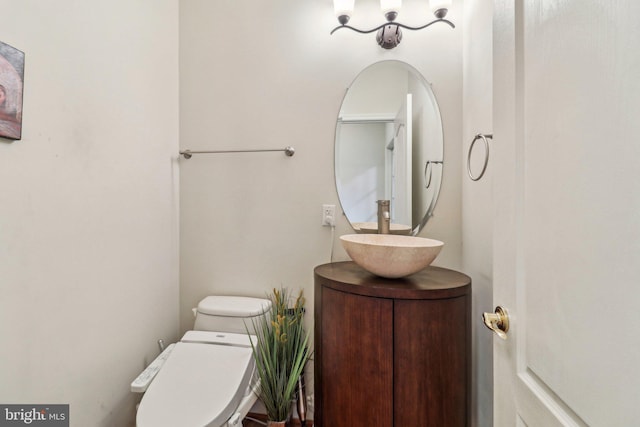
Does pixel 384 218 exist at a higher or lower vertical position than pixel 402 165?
lower

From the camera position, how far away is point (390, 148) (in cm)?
158

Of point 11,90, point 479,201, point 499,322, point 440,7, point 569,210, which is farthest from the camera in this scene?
point 440,7

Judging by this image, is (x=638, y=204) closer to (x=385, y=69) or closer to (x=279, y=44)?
(x=385, y=69)

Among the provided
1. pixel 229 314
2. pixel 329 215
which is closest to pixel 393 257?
pixel 329 215

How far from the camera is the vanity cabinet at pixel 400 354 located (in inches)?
40.3

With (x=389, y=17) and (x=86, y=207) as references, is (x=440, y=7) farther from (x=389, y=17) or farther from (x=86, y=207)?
(x=86, y=207)

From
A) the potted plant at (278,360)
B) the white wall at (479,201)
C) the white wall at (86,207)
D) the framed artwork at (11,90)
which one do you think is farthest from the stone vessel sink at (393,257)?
the framed artwork at (11,90)

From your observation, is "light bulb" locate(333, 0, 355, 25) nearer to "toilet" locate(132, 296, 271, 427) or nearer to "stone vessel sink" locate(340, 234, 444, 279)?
"stone vessel sink" locate(340, 234, 444, 279)

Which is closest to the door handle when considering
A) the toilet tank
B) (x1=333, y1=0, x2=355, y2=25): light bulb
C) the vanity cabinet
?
the vanity cabinet

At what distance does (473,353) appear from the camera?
1291mm

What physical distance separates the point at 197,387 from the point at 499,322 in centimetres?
115

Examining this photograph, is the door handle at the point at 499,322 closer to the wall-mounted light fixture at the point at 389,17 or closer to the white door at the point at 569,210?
the white door at the point at 569,210

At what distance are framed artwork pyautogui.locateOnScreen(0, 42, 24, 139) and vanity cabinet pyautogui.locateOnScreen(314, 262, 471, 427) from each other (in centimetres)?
118

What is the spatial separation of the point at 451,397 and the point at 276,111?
157cm
